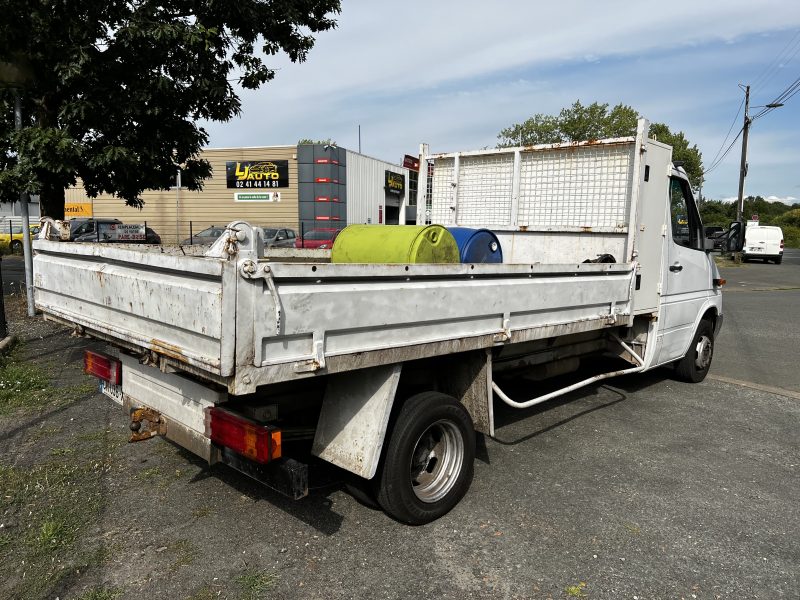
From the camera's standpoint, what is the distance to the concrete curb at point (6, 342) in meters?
6.87

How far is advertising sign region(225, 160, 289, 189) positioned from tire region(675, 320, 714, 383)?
2519 cm

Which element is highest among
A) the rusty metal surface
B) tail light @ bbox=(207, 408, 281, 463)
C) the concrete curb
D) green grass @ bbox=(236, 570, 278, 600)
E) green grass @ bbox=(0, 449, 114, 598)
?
tail light @ bbox=(207, 408, 281, 463)

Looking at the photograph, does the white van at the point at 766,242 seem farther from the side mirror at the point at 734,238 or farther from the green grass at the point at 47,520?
the green grass at the point at 47,520

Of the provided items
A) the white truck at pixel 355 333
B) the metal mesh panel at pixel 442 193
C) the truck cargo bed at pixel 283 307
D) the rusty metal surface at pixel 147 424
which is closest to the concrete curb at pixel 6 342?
the white truck at pixel 355 333

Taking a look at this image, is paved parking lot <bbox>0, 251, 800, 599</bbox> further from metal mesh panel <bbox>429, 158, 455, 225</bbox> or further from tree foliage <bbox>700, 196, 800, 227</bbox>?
tree foliage <bbox>700, 196, 800, 227</bbox>

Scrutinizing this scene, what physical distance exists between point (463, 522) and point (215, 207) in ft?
96.3

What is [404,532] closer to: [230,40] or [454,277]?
[454,277]

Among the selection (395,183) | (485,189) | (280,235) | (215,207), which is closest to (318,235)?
(280,235)

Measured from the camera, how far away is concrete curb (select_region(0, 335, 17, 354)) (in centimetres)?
687

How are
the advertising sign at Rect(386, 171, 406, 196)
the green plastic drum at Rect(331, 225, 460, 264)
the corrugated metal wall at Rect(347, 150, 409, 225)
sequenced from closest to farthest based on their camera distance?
the green plastic drum at Rect(331, 225, 460, 264), the corrugated metal wall at Rect(347, 150, 409, 225), the advertising sign at Rect(386, 171, 406, 196)

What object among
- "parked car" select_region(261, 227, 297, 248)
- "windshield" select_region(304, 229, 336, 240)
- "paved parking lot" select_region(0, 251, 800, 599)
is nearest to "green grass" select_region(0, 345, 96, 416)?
"paved parking lot" select_region(0, 251, 800, 599)

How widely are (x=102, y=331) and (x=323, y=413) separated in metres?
1.38

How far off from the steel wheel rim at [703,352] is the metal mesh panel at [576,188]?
2334 millimetres

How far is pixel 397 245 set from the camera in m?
3.78
